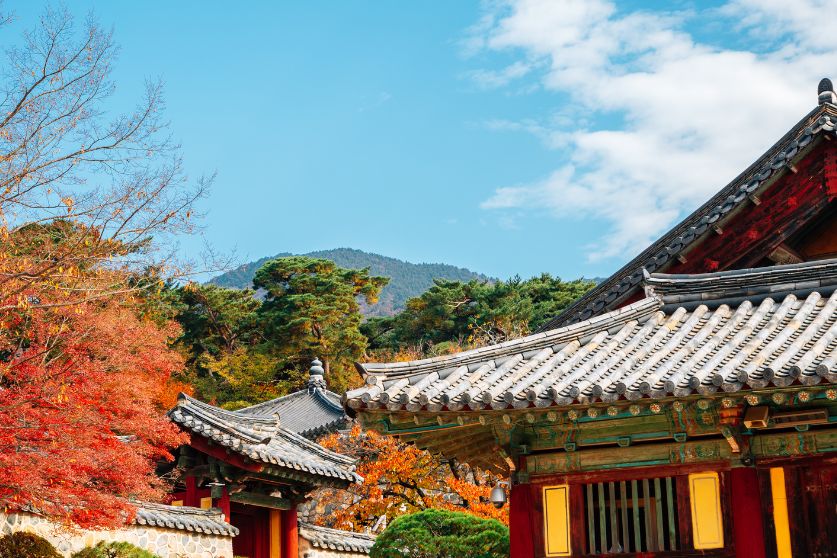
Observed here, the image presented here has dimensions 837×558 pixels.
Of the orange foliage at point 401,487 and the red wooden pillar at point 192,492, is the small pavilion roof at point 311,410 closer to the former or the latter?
the orange foliage at point 401,487

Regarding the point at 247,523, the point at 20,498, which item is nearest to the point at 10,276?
the point at 20,498

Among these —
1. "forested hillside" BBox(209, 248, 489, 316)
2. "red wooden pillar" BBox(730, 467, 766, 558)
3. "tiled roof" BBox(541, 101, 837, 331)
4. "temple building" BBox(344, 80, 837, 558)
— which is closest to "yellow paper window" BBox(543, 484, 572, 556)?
"temple building" BBox(344, 80, 837, 558)

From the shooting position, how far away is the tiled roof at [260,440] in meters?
21.6

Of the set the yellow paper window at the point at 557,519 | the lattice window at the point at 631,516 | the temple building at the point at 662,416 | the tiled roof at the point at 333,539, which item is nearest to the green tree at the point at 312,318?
the tiled roof at the point at 333,539

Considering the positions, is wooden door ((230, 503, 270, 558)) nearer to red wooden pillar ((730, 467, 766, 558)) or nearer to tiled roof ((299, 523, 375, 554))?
tiled roof ((299, 523, 375, 554))

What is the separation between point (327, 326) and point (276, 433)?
87.7 feet

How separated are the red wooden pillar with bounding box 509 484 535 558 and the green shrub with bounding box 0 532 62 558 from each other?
8.09 meters

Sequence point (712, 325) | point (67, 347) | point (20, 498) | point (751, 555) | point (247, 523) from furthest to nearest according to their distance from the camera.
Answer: point (247, 523) < point (67, 347) < point (20, 498) < point (712, 325) < point (751, 555)

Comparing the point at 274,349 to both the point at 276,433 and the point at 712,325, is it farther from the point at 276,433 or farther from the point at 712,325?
the point at 712,325

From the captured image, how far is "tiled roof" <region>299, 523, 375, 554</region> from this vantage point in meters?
24.2

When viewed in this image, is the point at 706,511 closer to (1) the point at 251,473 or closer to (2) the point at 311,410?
(1) the point at 251,473

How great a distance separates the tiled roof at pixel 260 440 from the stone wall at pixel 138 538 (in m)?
1.91

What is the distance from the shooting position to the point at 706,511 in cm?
1134

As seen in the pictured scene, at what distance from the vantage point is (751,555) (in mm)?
11000
